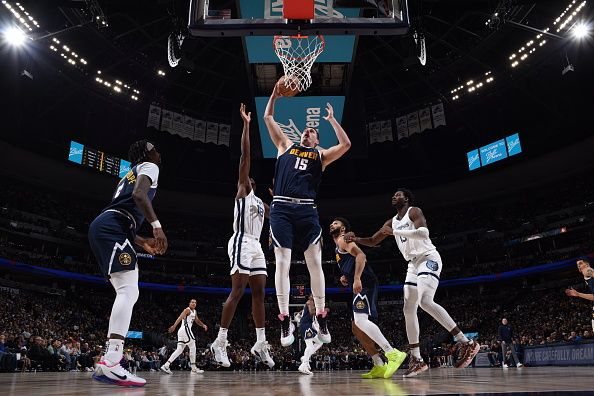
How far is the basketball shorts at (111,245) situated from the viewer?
4.21m

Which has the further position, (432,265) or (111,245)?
(432,265)

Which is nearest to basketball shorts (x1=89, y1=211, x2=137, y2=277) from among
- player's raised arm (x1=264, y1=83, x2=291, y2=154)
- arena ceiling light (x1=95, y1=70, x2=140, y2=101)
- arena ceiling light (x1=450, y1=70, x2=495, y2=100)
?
player's raised arm (x1=264, y1=83, x2=291, y2=154)

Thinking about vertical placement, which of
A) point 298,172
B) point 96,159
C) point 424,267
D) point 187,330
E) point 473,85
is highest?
point 473,85

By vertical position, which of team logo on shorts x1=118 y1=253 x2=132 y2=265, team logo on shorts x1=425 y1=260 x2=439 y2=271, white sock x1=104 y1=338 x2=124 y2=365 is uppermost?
team logo on shorts x1=425 y1=260 x2=439 y2=271

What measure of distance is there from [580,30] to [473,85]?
6930 mm

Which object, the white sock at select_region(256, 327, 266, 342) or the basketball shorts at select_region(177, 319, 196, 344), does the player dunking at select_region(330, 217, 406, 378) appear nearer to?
the white sock at select_region(256, 327, 266, 342)

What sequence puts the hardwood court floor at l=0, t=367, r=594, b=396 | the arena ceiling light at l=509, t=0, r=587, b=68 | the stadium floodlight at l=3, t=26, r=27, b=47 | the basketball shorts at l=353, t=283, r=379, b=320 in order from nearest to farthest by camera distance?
the hardwood court floor at l=0, t=367, r=594, b=396 → the basketball shorts at l=353, t=283, r=379, b=320 → the stadium floodlight at l=3, t=26, r=27, b=47 → the arena ceiling light at l=509, t=0, r=587, b=68

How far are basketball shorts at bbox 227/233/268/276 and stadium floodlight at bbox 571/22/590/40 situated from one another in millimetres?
19463

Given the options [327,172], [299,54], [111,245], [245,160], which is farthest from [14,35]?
[327,172]

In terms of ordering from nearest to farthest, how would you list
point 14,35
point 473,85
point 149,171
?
1. point 149,171
2. point 14,35
3. point 473,85

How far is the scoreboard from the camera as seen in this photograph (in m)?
30.2

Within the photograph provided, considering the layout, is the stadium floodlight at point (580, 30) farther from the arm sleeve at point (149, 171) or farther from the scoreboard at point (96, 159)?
the scoreboard at point (96, 159)

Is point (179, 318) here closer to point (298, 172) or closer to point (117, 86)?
point (298, 172)

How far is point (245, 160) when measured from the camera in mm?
5902
